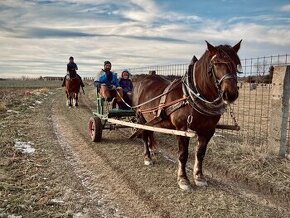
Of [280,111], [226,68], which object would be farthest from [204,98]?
[280,111]

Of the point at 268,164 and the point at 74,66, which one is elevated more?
the point at 74,66

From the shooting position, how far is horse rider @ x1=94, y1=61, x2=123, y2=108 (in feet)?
29.4

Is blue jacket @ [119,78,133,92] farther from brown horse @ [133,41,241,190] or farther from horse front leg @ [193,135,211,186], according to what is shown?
horse front leg @ [193,135,211,186]

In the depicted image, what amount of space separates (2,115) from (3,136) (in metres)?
5.14

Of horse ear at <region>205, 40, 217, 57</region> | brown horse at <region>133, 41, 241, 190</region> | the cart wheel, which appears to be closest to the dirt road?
the cart wheel

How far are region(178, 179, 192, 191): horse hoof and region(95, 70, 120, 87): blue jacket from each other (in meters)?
4.42

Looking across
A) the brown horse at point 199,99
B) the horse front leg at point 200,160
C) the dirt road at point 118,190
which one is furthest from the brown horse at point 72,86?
the horse front leg at point 200,160

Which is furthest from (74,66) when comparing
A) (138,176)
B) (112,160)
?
(138,176)

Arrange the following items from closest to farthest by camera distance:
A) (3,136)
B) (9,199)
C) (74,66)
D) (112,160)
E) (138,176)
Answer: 1. (9,199)
2. (138,176)
3. (112,160)
4. (3,136)
5. (74,66)

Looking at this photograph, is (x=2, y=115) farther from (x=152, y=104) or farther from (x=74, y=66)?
(x=152, y=104)

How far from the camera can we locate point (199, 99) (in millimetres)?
5242

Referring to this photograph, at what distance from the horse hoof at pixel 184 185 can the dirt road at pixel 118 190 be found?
0.09 metres

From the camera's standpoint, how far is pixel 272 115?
716 centimetres

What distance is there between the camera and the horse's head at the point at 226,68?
4.52 metres
